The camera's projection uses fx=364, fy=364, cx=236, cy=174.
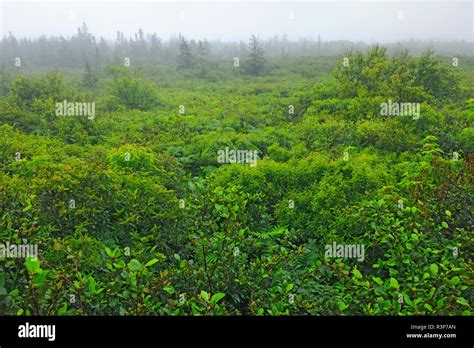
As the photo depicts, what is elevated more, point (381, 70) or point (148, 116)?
point (381, 70)

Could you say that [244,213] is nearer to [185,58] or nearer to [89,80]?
[89,80]

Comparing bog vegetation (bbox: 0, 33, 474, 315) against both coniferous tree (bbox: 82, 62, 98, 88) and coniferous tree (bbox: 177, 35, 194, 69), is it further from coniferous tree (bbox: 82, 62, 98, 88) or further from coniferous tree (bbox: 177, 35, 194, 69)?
coniferous tree (bbox: 177, 35, 194, 69)

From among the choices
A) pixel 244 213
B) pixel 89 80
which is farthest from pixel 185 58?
pixel 244 213

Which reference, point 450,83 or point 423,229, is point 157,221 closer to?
point 423,229

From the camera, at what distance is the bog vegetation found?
3559 mm

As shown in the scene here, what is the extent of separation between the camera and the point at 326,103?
1359cm

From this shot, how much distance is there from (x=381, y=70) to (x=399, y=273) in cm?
1183

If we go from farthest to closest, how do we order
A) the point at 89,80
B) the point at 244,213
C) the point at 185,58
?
the point at 185,58
the point at 89,80
the point at 244,213

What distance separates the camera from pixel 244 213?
240 inches

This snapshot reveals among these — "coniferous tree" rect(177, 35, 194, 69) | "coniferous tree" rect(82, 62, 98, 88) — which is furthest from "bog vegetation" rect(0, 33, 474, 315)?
"coniferous tree" rect(177, 35, 194, 69)

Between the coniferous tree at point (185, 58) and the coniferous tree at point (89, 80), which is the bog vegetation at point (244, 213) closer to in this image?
the coniferous tree at point (89, 80)

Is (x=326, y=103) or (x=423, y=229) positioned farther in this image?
(x=326, y=103)

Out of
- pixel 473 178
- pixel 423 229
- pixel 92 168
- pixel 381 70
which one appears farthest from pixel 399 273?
pixel 381 70
